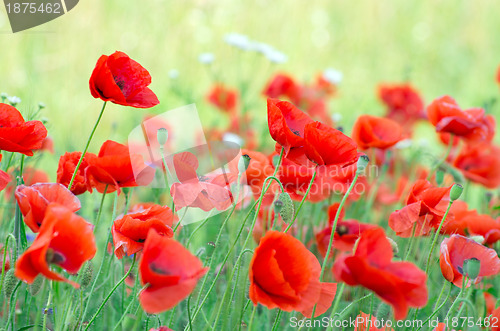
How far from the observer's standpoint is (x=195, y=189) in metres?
0.89

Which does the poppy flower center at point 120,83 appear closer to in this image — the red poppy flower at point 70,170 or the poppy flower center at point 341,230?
the red poppy flower at point 70,170

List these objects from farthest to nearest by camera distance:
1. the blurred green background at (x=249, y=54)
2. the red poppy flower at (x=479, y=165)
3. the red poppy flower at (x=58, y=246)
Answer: the blurred green background at (x=249, y=54) < the red poppy flower at (x=479, y=165) < the red poppy flower at (x=58, y=246)

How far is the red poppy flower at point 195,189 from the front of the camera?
0.89 meters

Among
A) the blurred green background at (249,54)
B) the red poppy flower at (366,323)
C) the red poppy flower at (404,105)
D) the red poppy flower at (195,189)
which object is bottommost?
the blurred green background at (249,54)

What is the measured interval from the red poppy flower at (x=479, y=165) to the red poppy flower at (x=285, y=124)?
71 cm

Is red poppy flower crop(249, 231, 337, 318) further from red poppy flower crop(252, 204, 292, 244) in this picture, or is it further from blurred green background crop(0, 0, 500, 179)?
blurred green background crop(0, 0, 500, 179)

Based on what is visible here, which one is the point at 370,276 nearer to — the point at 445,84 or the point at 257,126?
the point at 257,126

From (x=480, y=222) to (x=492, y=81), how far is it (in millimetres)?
3056

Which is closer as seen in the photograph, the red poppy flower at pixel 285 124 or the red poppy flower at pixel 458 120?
the red poppy flower at pixel 285 124

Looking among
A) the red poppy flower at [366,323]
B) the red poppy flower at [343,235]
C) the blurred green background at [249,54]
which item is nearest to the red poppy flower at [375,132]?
the red poppy flower at [343,235]

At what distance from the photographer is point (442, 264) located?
87cm

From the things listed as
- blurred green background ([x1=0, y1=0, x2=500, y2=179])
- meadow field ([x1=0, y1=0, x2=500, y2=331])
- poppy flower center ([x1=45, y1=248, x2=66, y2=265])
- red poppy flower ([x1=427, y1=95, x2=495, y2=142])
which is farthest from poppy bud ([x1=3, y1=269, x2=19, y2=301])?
blurred green background ([x1=0, y1=0, x2=500, y2=179])

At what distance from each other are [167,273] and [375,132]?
770 millimetres

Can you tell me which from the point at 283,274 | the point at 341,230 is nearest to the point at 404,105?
the point at 341,230
